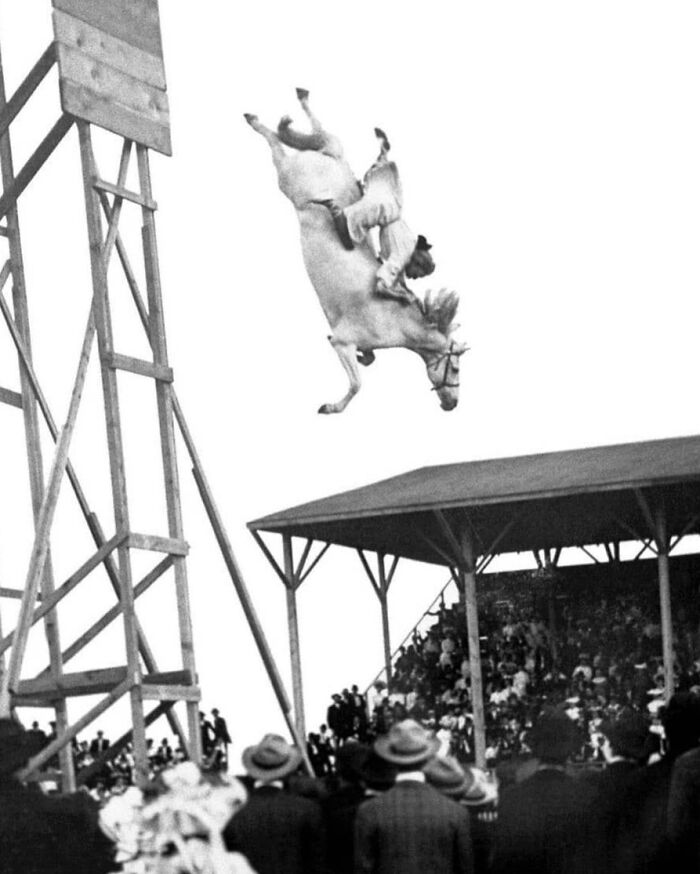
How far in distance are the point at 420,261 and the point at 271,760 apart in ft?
35.1

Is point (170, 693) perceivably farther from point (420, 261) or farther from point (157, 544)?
point (420, 261)

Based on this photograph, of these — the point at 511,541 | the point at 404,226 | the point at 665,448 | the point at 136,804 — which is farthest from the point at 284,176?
the point at 511,541

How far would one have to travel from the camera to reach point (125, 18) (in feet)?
53.8

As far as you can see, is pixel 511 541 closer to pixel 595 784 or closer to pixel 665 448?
pixel 665 448

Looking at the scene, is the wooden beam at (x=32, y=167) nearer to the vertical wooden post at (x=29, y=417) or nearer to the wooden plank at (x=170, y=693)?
the vertical wooden post at (x=29, y=417)

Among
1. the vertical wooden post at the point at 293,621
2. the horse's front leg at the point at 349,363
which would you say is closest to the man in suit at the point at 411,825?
the horse's front leg at the point at 349,363

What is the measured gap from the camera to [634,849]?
984cm

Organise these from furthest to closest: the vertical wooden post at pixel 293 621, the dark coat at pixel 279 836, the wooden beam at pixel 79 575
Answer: the vertical wooden post at pixel 293 621 < the wooden beam at pixel 79 575 < the dark coat at pixel 279 836

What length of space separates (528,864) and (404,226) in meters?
11.1

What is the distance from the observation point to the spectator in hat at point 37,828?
394 inches

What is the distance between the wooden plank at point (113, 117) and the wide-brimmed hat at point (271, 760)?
693 cm

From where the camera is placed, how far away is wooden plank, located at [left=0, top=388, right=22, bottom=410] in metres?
16.6

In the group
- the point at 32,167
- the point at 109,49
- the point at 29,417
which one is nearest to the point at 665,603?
the point at 29,417

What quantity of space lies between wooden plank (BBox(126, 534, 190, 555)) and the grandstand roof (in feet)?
30.1
